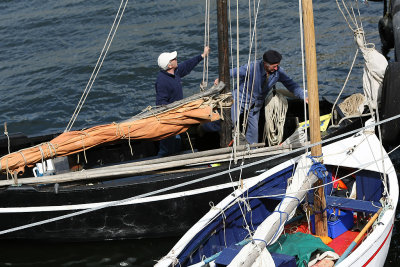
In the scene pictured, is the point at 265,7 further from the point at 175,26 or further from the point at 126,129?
the point at 126,129

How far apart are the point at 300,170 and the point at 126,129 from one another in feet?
9.45

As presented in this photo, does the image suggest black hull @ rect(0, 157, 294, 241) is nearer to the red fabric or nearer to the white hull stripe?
the white hull stripe

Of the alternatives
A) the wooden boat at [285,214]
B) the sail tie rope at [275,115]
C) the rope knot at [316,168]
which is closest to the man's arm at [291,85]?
the sail tie rope at [275,115]

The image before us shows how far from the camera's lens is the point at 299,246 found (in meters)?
7.68

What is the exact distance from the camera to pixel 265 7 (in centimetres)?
1830

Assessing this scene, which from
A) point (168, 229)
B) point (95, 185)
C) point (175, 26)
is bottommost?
point (168, 229)

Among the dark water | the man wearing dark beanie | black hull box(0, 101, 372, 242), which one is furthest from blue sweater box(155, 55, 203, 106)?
the dark water

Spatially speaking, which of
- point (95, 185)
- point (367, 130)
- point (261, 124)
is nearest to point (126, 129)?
point (95, 185)

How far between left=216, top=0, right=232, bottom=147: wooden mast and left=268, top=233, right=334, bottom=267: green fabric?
247cm

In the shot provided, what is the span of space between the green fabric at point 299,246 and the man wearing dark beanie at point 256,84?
105 inches

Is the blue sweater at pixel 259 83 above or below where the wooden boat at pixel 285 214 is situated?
above

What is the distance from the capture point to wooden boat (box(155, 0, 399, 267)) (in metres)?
7.17

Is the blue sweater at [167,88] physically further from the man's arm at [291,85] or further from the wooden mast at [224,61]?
the man's arm at [291,85]

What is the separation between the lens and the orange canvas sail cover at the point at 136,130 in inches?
→ 371
